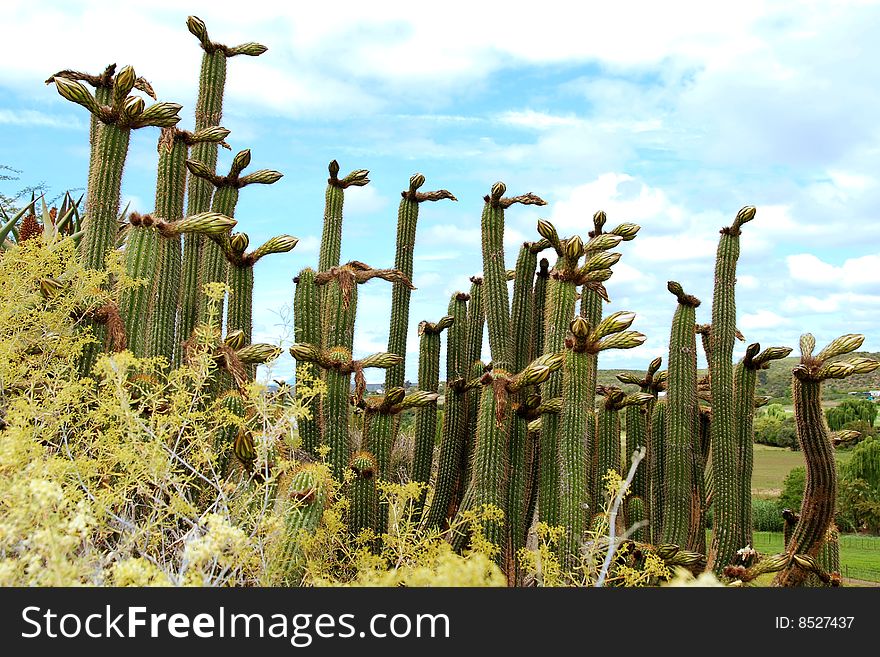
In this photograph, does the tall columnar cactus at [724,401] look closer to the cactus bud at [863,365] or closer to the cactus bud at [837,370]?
the cactus bud at [837,370]

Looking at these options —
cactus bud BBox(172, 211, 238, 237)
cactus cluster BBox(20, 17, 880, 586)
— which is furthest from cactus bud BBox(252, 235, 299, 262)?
cactus bud BBox(172, 211, 238, 237)

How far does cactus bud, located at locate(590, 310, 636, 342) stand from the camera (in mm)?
4500

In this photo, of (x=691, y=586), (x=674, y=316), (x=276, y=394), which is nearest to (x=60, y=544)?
(x=276, y=394)

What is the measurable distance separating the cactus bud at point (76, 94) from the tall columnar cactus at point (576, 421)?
11.9ft

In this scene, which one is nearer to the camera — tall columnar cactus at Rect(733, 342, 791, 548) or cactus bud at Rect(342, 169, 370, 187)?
tall columnar cactus at Rect(733, 342, 791, 548)

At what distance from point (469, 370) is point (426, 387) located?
428 millimetres

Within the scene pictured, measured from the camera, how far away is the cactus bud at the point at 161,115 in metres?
5.23

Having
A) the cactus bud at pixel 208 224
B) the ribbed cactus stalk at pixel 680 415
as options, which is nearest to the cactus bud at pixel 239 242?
the cactus bud at pixel 208 224

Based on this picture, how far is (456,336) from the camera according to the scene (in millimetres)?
7016

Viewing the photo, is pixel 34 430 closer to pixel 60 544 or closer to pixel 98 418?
pixel 98 418

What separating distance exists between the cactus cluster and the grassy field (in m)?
17.6

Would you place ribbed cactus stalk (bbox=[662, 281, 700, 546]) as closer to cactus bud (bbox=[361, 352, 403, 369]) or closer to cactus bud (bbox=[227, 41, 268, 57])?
cactus bud (bbox=[361, 352, 403, 369])

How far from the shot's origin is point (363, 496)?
17.5 feet

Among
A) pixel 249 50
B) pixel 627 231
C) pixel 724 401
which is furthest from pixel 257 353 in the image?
pixel 724 401
